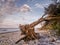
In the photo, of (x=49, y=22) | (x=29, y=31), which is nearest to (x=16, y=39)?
(x=29, y=31)

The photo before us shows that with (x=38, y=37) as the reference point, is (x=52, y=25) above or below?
above

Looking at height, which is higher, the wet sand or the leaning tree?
the leaning tree

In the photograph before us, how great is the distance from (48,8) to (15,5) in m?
0.43

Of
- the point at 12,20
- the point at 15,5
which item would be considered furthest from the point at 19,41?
the point at 15,5

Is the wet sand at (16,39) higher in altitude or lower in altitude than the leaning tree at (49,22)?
lower

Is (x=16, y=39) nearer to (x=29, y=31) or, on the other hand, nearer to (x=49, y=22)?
(x=29, y=31)

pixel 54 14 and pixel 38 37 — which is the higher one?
pixel 54 14

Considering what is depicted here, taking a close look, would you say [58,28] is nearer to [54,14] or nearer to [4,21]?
[54,14]

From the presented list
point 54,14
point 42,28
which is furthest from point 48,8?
point 42,28

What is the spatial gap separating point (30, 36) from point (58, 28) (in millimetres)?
382

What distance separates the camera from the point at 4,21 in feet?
6.55

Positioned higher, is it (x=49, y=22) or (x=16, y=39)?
(x=49, y=22)

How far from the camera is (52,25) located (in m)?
2.04

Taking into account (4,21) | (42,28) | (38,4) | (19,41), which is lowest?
(19,41)
